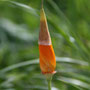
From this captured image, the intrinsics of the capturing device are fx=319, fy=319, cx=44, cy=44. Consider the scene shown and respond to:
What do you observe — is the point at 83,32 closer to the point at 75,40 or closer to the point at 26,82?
the point at 26,82

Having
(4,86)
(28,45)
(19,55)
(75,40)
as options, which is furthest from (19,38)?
(75,40)

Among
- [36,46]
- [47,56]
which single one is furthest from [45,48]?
[36,46]

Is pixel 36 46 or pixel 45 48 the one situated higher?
pixel 45 48

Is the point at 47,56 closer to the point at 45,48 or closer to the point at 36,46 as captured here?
the point at 45,48

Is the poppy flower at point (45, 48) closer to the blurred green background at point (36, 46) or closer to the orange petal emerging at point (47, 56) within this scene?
the orange petal emerging at point (47, 56)

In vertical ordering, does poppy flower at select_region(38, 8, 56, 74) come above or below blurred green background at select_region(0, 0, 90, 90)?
above

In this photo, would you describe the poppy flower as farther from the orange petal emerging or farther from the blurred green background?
the blurred green background

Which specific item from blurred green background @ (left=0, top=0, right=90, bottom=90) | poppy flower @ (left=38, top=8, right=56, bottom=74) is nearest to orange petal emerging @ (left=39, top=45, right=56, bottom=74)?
poppy flower @ (left=38, top=8, right=56, bottom=74)

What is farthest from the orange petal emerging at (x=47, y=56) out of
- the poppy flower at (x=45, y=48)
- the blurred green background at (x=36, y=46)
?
the blurred green background at (x=36, y=46)
